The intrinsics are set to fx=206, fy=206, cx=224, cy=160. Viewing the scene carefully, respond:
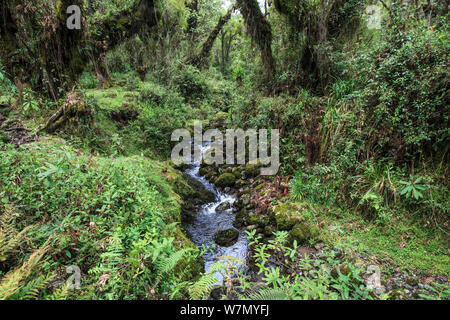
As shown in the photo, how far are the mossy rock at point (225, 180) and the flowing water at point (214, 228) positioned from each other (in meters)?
0.21

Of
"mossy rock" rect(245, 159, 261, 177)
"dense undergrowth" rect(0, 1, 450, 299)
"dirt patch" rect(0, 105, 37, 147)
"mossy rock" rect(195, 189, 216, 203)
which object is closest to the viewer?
"dense undergrowth" rect(0, 1, 450, 299)

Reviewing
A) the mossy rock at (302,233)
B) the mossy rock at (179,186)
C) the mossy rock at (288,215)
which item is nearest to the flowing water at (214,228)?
the mossy rock at (179,186)

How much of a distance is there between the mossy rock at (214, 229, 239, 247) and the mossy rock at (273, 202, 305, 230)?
1.01m

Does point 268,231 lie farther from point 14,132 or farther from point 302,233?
point 14,132

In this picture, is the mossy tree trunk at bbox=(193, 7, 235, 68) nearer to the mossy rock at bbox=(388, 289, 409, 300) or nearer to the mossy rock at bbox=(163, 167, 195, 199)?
the mossy rock at bbox=(163, 167, 195, 199)

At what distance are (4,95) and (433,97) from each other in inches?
430

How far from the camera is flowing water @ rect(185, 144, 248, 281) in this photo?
434 centimetres

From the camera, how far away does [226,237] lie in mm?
4723

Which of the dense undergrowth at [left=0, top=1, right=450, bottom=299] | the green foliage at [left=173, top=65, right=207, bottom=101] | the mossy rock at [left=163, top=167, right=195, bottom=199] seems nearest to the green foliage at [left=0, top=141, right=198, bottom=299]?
the dense undergrowth at [left=0, top=1, right=450, bottom=299]

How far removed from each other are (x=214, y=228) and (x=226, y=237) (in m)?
0.58

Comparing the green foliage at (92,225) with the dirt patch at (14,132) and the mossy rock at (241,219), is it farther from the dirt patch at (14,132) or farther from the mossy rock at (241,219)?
the mossy rock at (241,219)

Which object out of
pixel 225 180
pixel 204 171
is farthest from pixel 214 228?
pixel 204 171

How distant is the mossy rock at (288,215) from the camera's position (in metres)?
4.44
